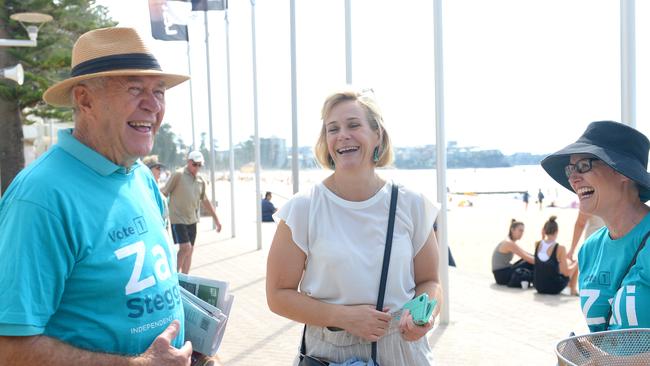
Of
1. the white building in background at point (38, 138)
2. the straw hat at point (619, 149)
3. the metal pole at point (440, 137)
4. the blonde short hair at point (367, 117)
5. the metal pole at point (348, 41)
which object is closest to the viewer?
the straw hat at point (619, 149)

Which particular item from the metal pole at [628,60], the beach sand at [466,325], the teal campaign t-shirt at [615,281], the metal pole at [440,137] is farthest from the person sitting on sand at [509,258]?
the teal campaign t-shirt at [615,281]

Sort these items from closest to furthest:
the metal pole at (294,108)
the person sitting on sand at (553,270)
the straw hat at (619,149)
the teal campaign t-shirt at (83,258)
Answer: the teal campaign t-shirt at (83,258), the straw hat at (619,149), the person sitting on sand at (553,270), the metal pole at (294,108)

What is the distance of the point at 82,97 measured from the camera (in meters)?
1.96

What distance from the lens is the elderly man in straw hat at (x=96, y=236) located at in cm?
155

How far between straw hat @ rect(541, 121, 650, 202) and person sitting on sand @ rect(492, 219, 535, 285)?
752 cm

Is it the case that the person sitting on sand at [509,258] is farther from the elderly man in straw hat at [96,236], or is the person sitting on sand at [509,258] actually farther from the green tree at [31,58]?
the green tree at [31,58]

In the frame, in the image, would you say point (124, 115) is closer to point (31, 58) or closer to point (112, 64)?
point (112, 64)

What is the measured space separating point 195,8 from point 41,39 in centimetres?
451

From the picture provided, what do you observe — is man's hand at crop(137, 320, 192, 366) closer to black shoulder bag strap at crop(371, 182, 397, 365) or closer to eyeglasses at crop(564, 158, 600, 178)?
black shoulder bag strap at crop(371, 182, 397, 365)

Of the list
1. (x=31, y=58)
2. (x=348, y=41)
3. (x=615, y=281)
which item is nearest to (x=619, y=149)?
(x=615, y=281)

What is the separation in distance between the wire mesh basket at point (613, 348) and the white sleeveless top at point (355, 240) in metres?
0.85

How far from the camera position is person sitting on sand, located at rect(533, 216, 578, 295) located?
8624 millimetres

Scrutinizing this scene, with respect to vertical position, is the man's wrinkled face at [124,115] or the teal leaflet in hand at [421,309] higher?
the man's wrinkled face at [124,115]

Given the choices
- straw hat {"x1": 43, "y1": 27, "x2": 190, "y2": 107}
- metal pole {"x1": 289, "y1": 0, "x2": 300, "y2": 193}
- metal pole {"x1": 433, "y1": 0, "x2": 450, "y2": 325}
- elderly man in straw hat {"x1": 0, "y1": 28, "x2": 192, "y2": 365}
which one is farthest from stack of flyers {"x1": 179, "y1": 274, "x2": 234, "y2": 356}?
metal pole {"x1": 289, "y1": 0, "x2": 300, "y2": 193}
